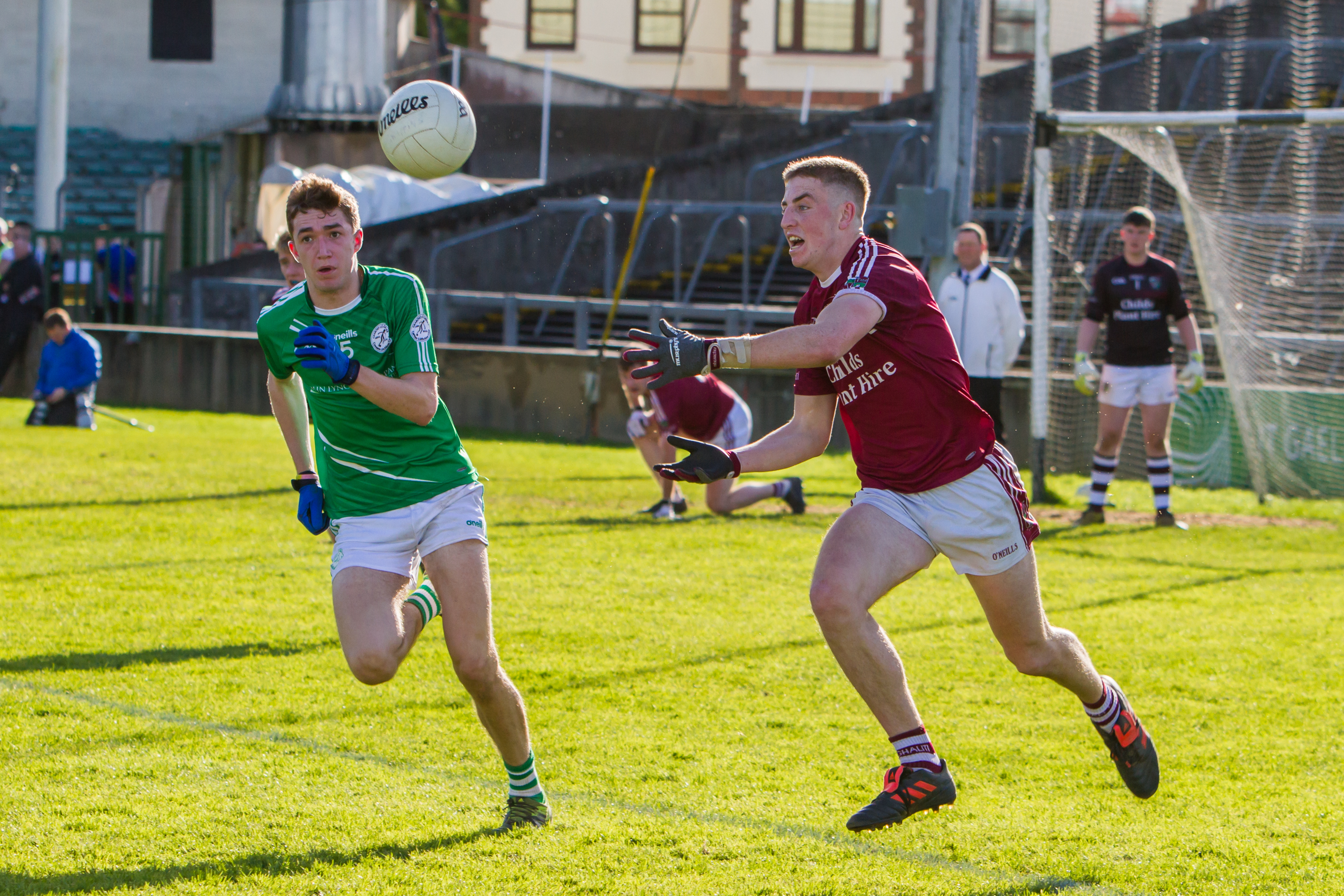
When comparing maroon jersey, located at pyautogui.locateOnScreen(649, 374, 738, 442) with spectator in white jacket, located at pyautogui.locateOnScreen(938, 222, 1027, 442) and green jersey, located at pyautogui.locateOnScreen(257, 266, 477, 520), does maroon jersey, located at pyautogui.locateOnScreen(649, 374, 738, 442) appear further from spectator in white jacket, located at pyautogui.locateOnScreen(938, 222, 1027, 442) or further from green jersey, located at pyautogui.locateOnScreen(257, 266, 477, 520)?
green jersey, located at pyautogui.locateOnScreen(257, 266, 477, 520)

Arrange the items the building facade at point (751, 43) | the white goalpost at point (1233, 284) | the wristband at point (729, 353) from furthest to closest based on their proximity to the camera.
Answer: the building facade at point (751, 43) < the white goalpost at point (1233, 284) < the wristband at point (729, 353)

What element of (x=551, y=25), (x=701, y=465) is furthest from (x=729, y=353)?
(x=551, y=25)

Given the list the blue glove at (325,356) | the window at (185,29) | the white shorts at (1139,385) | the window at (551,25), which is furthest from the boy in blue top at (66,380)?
the window at (551,25)

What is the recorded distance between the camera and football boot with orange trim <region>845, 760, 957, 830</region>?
4.55m

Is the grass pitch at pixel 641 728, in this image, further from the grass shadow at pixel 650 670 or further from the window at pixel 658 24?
the window at pixel 658 24

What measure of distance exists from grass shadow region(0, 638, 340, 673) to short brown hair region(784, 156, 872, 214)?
3773mm

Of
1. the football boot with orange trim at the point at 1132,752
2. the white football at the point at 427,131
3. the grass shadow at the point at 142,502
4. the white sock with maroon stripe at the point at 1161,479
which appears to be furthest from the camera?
the white sock with maroon stripe at the point at 1161,479

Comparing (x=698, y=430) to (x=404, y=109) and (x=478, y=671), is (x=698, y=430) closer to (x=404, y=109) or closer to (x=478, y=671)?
(x=404, y=109)

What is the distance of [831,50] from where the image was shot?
115ft

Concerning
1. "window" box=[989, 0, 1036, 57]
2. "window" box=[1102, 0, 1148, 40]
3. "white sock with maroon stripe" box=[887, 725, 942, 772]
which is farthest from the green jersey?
"window" box=[989, 0, 1036, 57]

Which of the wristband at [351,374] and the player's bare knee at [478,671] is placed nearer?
the wristband at [351,374]

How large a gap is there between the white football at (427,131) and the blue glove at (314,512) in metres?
1.94

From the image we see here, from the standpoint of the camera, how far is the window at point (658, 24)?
3544 cm

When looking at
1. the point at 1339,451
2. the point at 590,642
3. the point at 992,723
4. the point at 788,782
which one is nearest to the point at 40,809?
the point at 788,782
